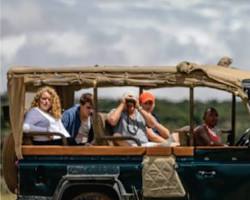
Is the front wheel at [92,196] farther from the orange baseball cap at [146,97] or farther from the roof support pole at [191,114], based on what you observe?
the orange baseball cap at [146,97]

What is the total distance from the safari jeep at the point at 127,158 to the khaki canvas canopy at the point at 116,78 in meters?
0.01

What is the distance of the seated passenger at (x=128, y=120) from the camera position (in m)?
12.8

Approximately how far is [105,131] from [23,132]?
97 centimetres

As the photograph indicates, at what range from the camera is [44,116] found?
13.0 m

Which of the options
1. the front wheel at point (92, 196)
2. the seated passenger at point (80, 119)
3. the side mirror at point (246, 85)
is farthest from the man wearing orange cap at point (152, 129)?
the side mirror at point (246, 85)

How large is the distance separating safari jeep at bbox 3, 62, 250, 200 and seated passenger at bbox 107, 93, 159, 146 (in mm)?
125

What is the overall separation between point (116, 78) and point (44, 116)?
1090mm

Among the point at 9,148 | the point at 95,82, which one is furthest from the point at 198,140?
the point at 9,148

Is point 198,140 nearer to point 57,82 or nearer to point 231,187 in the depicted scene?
point 231,187

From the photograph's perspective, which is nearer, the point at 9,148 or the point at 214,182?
the point at 214,182

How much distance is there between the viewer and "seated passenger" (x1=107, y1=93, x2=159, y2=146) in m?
12.8

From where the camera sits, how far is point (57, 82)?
12.7 metres

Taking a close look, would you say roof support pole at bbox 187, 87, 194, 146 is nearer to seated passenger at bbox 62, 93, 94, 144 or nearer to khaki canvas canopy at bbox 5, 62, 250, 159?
khaki canvas canopy at bbox 5, 62, 250, 159

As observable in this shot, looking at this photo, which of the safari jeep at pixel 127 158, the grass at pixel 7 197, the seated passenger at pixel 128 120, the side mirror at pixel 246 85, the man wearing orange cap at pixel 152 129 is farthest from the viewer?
the grass at pixel 7 197
